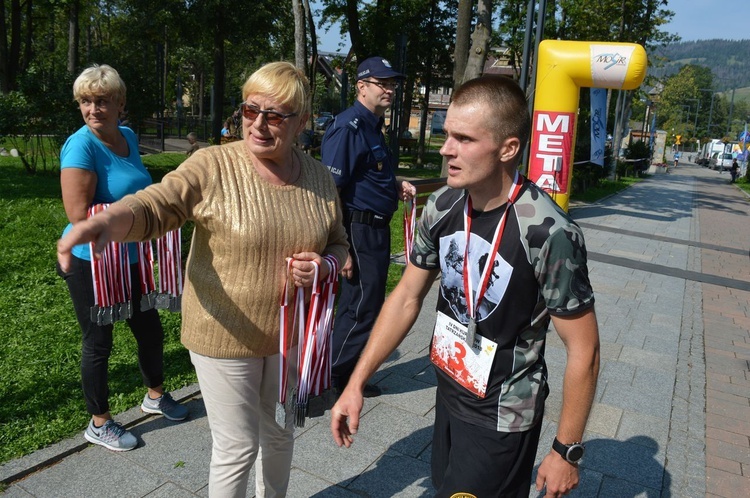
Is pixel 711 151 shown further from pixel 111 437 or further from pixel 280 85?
pixel 280 85

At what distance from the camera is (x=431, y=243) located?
2.15 m

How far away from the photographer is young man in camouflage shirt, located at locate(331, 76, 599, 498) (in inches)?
71.0

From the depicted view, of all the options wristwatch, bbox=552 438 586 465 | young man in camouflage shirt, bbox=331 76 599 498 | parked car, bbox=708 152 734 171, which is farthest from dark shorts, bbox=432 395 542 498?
parked car, bbox=708 152 734 171

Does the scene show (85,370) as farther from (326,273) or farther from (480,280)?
(480,280)

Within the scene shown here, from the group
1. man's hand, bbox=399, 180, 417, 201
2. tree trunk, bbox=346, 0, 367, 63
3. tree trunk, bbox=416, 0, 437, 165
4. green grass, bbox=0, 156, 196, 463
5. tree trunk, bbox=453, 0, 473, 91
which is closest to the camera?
green grass, bbox=0, 156, 196, 463

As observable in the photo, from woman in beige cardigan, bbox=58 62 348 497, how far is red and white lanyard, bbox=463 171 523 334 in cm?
Result: 59

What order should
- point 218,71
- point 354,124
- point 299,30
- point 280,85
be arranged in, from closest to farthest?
point 280,85, point 354,124, point 299,30, point 218,71

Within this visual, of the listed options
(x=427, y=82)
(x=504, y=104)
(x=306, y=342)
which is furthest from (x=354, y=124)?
(x=427, y=82)

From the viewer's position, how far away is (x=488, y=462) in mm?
1938

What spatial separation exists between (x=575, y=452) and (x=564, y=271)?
59 cm

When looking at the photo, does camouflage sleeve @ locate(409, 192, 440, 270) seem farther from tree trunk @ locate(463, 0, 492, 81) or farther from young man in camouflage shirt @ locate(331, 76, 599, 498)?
tree trunk @ locate(463, 0, 492, 81)

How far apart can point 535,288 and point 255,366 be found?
1.10 m

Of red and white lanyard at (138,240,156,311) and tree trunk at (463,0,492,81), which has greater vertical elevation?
tree trunk at (463,0,492,81)

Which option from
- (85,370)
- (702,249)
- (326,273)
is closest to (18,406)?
(85,370)
